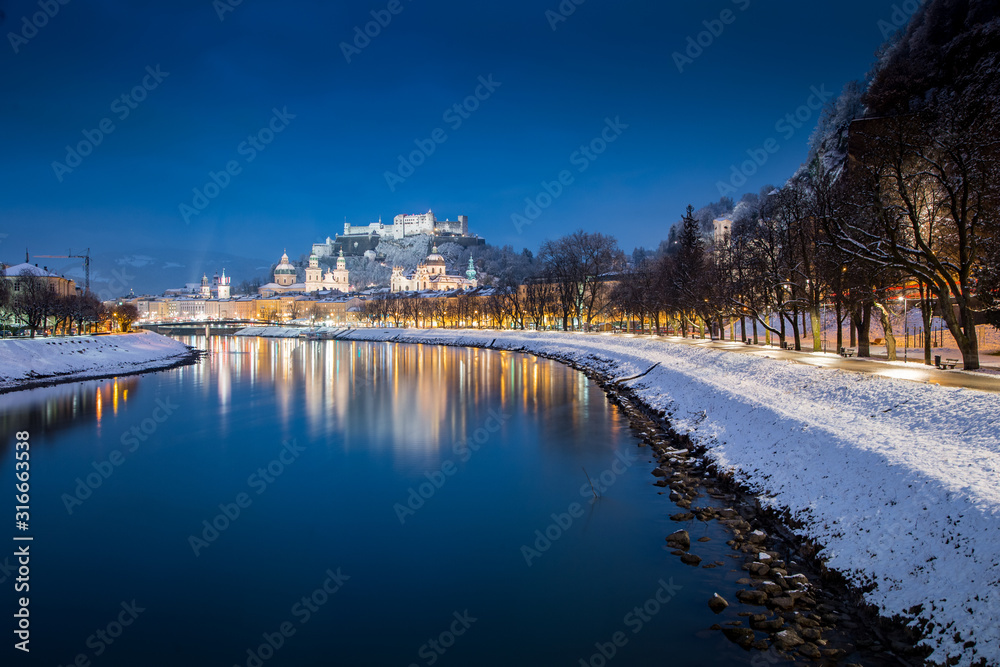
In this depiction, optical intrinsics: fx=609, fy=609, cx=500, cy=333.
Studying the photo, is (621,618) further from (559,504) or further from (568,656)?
(559,504)

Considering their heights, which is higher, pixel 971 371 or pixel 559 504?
pixel 971 371

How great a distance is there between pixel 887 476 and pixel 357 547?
355 inches

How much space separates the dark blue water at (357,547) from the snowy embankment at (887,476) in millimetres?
1969

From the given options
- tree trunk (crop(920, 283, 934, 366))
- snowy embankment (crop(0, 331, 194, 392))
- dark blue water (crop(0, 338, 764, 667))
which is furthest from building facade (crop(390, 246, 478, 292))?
dark blue water (crop(0, 338, 764, 667))

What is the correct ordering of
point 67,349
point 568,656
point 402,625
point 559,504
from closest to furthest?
point 568,656 → point 402,625 → point 559,504 → point 67,349

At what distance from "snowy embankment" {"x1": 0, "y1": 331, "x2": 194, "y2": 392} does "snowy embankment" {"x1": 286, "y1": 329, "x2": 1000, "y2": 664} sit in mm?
37288

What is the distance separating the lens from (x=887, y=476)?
31.0 ft

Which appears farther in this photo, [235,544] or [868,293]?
[868,293]

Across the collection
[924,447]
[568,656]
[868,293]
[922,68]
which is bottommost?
[568,656]

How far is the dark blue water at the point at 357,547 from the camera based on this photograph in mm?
8070

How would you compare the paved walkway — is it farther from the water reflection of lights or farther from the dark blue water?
the water reflection of lights

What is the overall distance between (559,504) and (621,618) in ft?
16.8

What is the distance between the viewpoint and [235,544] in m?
11.5

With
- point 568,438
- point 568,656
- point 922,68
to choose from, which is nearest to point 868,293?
point 568,438
